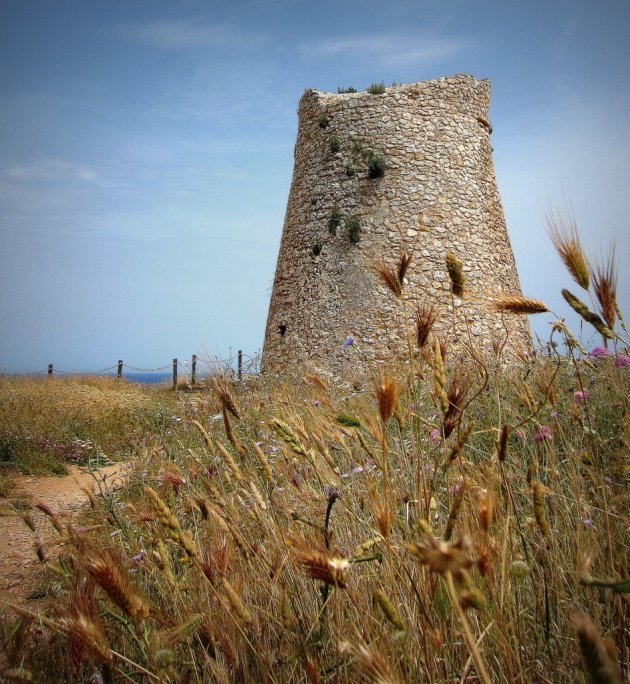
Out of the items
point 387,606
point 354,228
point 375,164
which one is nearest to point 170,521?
point 387,606

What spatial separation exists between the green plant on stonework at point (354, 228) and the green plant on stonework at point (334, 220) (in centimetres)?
24

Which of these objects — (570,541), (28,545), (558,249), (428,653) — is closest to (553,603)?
(570,541)

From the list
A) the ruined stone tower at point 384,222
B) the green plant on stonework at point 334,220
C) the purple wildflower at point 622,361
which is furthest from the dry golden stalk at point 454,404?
the green plant on stonework at point 334,220

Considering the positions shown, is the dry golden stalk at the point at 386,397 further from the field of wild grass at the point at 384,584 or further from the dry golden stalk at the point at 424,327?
the dry golden stalk at the point at 424,327

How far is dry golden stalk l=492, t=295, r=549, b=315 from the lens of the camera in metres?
1.44

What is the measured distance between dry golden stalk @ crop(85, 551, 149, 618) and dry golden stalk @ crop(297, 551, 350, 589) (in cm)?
39

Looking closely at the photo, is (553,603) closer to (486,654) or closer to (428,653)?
(486,654)

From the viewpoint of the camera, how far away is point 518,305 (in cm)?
149

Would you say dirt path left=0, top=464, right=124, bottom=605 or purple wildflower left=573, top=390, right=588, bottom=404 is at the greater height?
purple wildflower left=573, top=390, right=588, bottom=404

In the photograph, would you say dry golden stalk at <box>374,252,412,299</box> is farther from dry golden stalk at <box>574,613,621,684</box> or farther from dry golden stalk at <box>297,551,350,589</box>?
dry golden stalk at <box>574,613,621,684</box>

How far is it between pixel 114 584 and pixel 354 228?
1008 centimetres

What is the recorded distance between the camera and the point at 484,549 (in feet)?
3.00

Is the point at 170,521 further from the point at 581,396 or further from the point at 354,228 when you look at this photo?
the point at 354,228

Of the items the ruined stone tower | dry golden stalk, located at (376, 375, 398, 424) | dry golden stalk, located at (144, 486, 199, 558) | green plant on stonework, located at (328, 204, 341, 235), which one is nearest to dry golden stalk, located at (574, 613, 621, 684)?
dry golden stalk, located at (376, 375, 398, 424)
